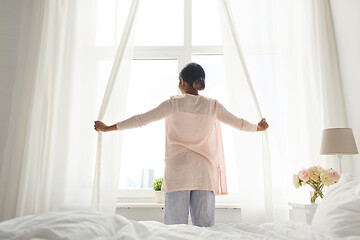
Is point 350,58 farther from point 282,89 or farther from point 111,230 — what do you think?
point 111,230

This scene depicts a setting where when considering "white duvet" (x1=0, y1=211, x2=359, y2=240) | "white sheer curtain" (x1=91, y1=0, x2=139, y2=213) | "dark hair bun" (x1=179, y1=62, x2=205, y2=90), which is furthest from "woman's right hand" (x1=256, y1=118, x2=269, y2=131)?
"white sheer curtain" (x1=91, y1=0, x2=139, y2=213)

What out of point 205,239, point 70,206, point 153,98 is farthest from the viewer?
point 153,98

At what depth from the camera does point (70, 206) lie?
2275mm

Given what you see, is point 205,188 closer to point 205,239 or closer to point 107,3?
point 205,239

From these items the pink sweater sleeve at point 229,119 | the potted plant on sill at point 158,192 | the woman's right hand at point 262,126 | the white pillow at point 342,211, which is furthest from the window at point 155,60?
the white pillow at point 342,211

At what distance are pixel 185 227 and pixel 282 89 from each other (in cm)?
164

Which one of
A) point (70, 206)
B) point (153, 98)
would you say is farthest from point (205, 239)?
point (153, 98)

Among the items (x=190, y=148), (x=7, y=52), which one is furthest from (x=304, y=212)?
(x=7, y=52)

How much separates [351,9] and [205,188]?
1.76 metres

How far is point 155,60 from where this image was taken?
2.84 meters

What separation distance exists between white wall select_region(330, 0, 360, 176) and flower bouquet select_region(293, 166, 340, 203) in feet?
1.64

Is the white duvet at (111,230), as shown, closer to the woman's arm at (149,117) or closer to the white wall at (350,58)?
the woman's arm at (149,117)

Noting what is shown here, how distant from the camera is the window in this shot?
2559 millimetres

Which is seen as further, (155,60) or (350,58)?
(155,60)
